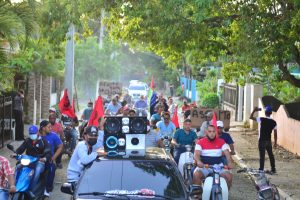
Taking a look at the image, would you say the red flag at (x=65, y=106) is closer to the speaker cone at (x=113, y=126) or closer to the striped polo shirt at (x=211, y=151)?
the striped polo shirt at (x=211, y=151)

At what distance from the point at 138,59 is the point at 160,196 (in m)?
78.7

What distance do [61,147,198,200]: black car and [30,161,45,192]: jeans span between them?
6.75 feet

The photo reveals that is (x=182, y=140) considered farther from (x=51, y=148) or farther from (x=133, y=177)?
(x=133, y=177)

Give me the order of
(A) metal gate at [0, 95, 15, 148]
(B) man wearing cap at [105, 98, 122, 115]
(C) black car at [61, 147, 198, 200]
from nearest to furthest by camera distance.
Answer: (C) black car at [61, 147, 198, 200] → (A) metal gate at [0, 95, 15, 148] → (B) man wearing cap at [105, 98, 122, 115]

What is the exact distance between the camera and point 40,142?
11.6 m

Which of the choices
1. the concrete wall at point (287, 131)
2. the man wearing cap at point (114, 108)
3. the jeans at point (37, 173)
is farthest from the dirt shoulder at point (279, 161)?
the jeans at point (37, 173)

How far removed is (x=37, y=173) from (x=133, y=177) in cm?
271

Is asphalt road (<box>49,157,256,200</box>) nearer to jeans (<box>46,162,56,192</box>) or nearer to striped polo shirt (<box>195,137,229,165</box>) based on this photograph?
jeans (<box>46,162,56,192</box>)

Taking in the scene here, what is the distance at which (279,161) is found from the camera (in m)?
21.0

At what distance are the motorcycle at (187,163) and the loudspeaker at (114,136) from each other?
2.59m

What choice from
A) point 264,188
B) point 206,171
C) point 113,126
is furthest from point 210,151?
point 113,126

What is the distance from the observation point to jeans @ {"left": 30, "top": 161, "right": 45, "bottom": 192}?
36.0 feet

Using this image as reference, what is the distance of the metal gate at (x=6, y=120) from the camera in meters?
22.0

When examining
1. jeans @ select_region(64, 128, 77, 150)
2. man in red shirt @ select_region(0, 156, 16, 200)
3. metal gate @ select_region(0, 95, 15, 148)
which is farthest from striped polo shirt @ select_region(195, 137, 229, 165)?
metal gate @ select_region(0, 95, 15, 148)
